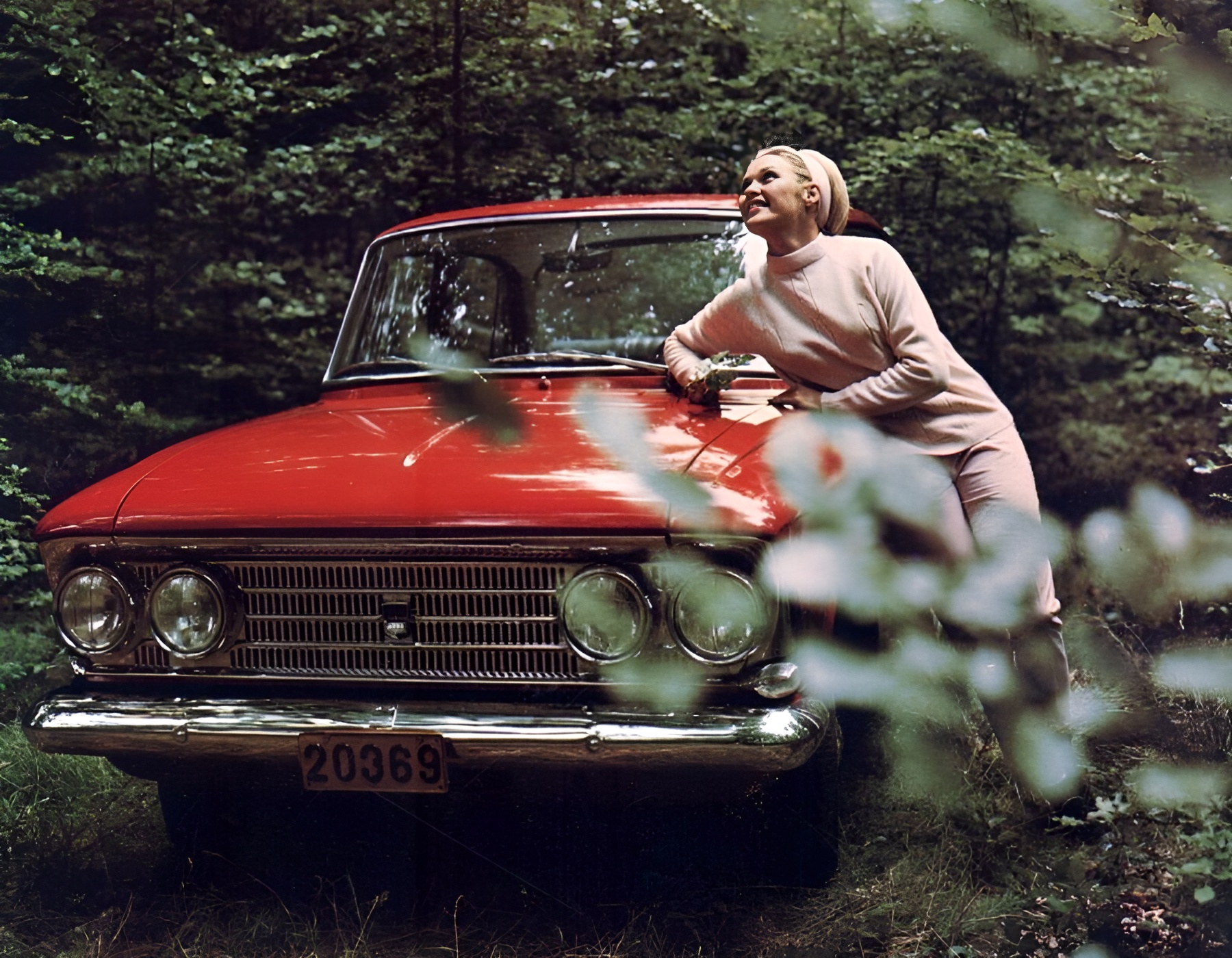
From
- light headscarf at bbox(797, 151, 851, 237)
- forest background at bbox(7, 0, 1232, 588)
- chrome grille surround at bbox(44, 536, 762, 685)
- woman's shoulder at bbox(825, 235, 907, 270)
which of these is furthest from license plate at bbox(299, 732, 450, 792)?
forest background at bbox(7, 0, 1232, 588)

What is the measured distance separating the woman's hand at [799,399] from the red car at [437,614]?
64mm

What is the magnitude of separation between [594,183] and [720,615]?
13.1 ft

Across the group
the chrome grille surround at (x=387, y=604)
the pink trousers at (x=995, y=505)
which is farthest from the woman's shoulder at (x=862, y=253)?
the chrome grille surround at (x=387, y=604)

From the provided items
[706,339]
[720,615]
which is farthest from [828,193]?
[720,615]

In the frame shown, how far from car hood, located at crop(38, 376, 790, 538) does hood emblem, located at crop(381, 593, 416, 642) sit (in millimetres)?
174

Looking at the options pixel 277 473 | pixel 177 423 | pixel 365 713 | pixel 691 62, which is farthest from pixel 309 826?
pixel 691 62

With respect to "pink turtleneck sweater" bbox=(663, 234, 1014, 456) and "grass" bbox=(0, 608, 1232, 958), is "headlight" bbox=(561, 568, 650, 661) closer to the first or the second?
"grass" bbox=(0, 608, 1232, 958)

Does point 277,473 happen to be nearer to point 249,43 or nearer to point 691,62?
point 249,43

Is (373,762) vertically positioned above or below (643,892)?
above

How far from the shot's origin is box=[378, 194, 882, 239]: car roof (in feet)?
12.4

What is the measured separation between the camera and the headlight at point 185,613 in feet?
9.15

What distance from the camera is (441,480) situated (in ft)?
8.74

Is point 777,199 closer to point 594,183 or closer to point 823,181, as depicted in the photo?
point 823,181

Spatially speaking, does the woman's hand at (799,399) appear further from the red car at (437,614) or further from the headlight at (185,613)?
the headlight at (185,613)
